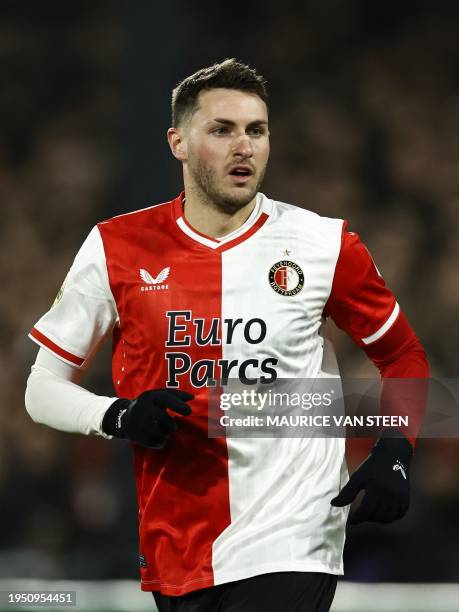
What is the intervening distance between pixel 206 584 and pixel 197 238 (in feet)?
2.84

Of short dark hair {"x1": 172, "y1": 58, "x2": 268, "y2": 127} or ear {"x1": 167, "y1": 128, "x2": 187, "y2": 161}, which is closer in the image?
short dark hair {"x1": 172, "y1": 58, "x2": 268, "y2": 127}

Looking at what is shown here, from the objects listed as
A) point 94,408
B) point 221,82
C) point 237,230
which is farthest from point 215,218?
point 94,408

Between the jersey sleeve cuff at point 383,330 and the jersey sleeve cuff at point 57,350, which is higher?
the jersey sleeve cuff at point 383,330

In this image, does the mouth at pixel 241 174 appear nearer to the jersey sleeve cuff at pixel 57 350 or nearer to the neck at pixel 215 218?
the neck at pixel 215 218

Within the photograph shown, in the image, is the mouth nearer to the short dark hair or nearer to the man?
the man

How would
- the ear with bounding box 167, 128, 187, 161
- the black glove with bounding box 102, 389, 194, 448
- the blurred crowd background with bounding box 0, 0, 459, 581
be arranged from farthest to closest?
the blurred crowd background with bounding box 0, 0, 459, 581
the ear with bounding box 167, 128, 187, 161
the black glove with bounding box 102, 389, 194, 448

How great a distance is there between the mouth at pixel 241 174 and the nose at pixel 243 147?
0.13 ft

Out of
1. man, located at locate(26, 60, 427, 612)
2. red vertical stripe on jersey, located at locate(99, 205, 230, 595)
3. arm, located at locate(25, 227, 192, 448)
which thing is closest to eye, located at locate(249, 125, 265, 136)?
man, located at locate(26, 60, 427, 612)

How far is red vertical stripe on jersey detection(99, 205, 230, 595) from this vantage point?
8.98ft

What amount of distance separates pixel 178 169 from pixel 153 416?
2888 millimetres

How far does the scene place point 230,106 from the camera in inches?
113

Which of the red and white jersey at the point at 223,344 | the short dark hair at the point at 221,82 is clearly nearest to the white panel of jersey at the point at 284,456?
the red and white jersey at the point at 223,344

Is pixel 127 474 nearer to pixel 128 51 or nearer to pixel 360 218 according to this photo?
pixel 128 51

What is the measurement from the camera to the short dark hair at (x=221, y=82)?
9.55 feet
